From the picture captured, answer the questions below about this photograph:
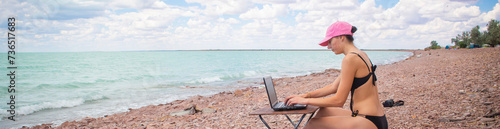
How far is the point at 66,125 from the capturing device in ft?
29.2

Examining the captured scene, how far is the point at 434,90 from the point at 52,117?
1264cm

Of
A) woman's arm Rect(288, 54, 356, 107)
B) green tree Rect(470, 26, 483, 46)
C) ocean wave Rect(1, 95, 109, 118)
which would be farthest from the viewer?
green tree Rect(470, 26, 483, 46)

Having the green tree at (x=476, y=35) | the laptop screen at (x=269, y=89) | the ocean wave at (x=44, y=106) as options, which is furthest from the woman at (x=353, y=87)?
the green tree at (x=476, y=35)

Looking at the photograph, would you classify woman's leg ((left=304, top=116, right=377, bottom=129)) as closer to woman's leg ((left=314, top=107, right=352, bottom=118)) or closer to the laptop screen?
woman's leg ((left=314, top=107, right=352, bottom=118))

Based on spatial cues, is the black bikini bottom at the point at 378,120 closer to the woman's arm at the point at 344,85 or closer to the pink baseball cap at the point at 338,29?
the woman's arm at the point at 344,85

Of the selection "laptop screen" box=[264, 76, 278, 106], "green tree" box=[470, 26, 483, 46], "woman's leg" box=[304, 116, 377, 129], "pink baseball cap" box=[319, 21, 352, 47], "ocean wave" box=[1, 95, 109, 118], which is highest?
"green tree" box=[470, 26, 483, 46]

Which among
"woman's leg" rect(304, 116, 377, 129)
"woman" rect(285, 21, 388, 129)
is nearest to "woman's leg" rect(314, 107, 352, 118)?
"woman's leg" rect(304, 116, 377, 129)

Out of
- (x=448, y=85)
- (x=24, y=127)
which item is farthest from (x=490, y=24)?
(x=24, y=127)

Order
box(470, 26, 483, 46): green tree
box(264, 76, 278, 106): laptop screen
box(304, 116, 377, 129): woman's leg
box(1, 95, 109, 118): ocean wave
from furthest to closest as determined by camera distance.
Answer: box(470, 26, 483, 46): green tree
box(1, 95, 109, 118): ocean wave
box(264, 76, 278, 106): laptop screen
box(304, 116, 377, 129): woman's leg

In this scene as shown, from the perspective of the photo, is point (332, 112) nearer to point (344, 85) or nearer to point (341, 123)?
point (341, 123)

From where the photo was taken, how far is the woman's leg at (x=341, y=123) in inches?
107

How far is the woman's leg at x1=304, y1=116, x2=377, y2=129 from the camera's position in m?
2.73

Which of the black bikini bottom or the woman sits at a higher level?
the woman

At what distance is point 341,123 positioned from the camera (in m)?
2.84
